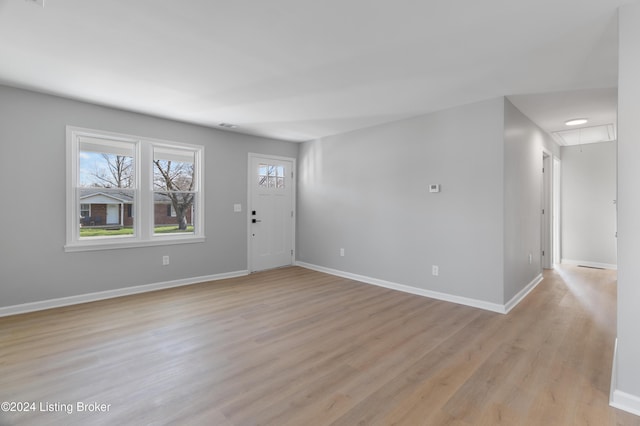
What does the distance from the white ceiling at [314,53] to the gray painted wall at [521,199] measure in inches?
14.8

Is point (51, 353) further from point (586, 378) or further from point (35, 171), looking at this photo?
point (586, 378)

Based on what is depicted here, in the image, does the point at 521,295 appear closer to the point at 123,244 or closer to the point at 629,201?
the point at 629,201

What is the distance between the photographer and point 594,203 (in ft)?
19.2

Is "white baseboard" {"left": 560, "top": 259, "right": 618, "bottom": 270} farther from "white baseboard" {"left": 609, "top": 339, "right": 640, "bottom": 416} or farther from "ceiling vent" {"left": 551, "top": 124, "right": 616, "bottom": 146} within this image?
"white baseboard" {"left": 609, "top": 339, "right": 640, "bottom": 416}

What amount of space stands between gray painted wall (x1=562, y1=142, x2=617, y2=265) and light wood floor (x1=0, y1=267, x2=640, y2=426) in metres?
2.62

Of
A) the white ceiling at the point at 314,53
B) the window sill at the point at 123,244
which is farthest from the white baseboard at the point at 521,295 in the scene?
the window sill at the point at 123,244

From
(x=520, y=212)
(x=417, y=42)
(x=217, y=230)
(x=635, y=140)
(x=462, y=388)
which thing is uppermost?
(x=417, y=42)

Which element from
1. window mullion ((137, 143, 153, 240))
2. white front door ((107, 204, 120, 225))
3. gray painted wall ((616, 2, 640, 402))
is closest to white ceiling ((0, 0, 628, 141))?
gray painted wall ((616, 2, 640, 402))

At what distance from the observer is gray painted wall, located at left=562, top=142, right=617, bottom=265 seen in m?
5.70

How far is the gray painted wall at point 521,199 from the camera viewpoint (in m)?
3.56

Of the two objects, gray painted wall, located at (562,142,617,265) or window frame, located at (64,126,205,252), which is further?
gray painted wall, located at (562,142,617,265)

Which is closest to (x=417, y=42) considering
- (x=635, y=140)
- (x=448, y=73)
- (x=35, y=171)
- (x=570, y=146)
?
(x=448, y=73)

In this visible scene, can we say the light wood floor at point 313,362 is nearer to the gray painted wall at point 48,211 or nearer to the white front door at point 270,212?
the gray painted wall at point 48,211

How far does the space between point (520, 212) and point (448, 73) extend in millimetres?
2241
